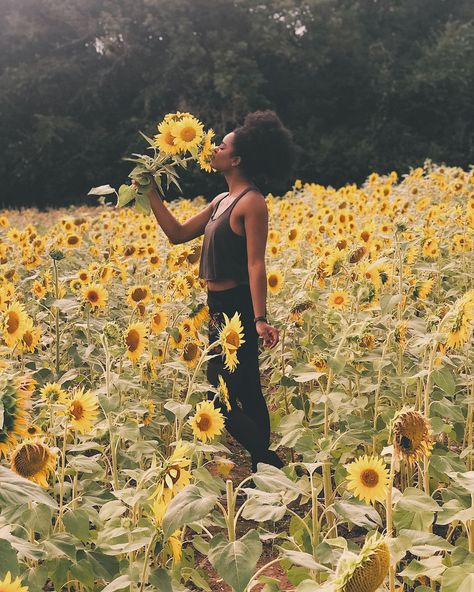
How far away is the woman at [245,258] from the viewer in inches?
110

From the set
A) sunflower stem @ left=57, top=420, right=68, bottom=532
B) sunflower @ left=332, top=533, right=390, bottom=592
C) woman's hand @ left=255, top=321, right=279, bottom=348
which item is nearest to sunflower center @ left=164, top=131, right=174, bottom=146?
woman's hand @ left=255, top=321, right=279, bottom=348

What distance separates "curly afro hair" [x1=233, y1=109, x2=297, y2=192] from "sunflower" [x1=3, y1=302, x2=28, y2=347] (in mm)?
1009

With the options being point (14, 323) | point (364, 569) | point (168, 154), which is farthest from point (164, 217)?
point (364, 569)

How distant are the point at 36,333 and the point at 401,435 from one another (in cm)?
168

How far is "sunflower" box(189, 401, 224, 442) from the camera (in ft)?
6.72

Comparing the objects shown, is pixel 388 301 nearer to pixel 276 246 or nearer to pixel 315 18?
pixel 276 246

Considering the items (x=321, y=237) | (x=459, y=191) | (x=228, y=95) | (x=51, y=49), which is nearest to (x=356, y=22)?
(x=228, y=95)

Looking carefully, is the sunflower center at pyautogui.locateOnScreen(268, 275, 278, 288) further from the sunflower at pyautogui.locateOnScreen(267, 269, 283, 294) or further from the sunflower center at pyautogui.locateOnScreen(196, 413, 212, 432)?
the sunflower center at pyautogui.locateOnScreen(196, 413, 212, 432)

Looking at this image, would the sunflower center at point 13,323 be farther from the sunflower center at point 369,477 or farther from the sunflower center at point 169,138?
the sunflower center at point 369,477

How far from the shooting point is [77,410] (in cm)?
196

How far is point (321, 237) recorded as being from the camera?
4785 millimetres

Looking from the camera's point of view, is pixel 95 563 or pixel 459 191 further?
pixel 459 191

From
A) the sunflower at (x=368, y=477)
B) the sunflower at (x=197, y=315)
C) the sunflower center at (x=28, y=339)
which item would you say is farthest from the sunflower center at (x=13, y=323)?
the sunflower at (x=368, y=477)

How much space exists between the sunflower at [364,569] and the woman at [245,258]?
179cm
